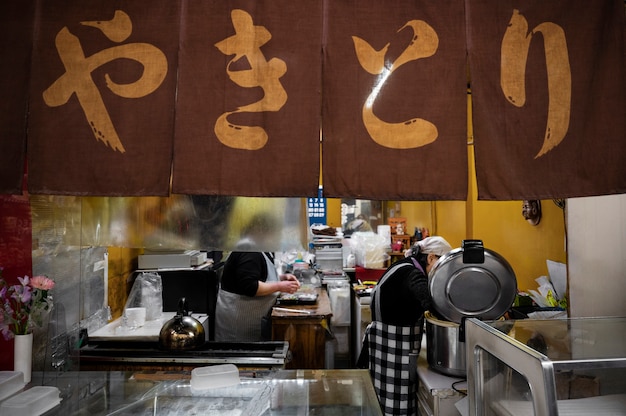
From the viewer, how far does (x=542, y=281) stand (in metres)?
3.80

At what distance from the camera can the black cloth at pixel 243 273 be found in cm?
468

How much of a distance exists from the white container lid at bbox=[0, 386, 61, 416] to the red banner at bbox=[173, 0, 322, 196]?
1.33 meters

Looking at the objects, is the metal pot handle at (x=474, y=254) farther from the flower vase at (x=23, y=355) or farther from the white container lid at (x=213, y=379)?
the flower vase at (x=23, y=355)

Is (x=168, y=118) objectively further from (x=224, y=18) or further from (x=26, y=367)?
(x=26, y=367)

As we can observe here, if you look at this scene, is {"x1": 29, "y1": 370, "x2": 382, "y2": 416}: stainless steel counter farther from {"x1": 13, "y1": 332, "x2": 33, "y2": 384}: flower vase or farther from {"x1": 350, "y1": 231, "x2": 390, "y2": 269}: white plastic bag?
{"x1": 350, "y1": 231, "x2": 390, "y2": 269}: white plastic bag

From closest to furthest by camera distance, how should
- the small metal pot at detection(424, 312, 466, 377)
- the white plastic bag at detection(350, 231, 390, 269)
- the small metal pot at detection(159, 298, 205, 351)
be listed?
1. the small metal pot at detection(424, 312, 466, 377)
2. the small metal pot at detection(159, 298, 205, 351)
3. the white plastic bag at detection(350, 231, 390, 269)

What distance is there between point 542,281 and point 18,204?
14.6 ft

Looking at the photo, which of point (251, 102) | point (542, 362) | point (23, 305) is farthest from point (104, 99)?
point (542, 362)

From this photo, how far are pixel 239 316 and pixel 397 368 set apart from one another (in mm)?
2072

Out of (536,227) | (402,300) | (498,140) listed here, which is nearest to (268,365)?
(402,300)

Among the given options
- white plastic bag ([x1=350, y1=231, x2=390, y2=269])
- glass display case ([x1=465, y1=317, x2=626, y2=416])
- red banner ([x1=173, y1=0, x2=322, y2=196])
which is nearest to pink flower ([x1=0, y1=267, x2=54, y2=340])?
red banner ([x1=173, y1=0, x2=322, y2=196])

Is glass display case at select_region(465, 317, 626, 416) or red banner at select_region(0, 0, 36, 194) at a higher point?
red banner at select_region(0, 0, 36, 194)

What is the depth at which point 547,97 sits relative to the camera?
2211 millimetres

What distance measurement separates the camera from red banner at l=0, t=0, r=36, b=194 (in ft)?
7.32
